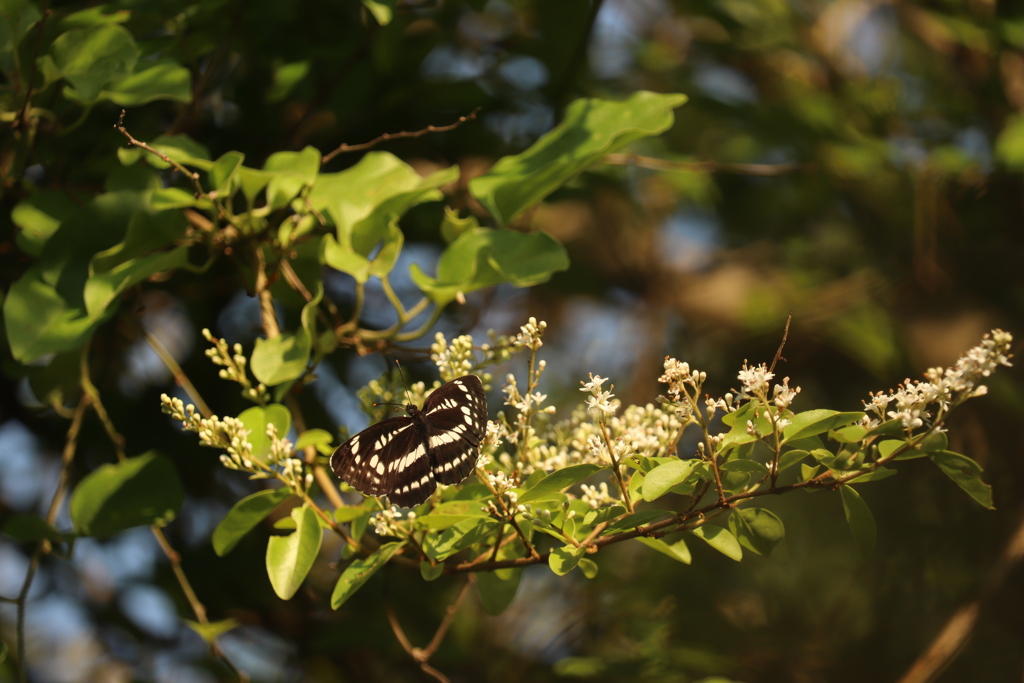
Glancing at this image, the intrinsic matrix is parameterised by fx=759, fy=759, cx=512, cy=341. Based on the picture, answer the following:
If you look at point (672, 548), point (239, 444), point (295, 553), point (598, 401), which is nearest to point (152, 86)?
point (239, 444)

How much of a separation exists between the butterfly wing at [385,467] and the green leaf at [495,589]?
0.15 metres

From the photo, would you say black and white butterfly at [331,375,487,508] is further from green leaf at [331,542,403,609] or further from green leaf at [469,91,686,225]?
green leaf at [469,91,686,225]

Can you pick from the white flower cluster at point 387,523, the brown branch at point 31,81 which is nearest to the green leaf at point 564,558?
the white flower cluster at point 387,523

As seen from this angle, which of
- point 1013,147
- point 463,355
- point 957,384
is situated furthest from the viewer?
point 1013,147

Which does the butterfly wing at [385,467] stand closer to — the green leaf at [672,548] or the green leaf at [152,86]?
the green leaf at [672,548]

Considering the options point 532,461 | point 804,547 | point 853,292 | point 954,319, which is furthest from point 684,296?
point 532,461

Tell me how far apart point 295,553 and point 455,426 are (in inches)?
8.5

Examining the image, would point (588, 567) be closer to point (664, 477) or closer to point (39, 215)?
point (664, 477)

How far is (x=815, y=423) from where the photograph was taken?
0.65 meters

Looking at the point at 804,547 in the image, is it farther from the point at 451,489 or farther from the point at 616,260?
the point at 451,489

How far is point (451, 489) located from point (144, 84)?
671 millimetres

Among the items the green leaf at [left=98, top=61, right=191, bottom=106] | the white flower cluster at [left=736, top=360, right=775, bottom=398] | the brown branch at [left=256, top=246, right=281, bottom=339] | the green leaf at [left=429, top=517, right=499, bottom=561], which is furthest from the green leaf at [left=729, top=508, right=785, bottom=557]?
the green leaf at [left=98, top=61, right=191, bottom=106]

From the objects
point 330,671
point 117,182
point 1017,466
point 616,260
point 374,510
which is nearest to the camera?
point 374,510

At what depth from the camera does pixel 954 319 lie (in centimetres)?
221
